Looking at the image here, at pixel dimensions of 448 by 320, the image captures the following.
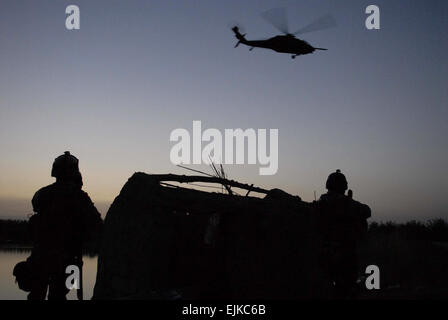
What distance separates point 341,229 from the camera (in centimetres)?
716

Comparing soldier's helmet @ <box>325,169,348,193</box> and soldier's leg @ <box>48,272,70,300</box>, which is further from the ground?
soldier's helmet @ <box>325,169,348,193</box>

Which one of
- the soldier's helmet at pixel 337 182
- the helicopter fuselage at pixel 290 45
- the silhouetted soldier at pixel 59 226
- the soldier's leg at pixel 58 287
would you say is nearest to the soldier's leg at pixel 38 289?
the silhouetted soldier at pixel 59 226

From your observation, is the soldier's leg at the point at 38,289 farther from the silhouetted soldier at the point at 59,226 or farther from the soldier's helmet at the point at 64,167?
the soldier's helmet at the point at 64,167

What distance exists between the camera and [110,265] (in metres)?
7.55

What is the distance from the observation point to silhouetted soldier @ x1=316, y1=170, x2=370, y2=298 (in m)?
7.05

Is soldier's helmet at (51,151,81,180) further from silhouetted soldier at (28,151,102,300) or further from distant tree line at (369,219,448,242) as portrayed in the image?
distant tree line at (369,219,448,242)

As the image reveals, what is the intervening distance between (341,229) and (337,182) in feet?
2.35

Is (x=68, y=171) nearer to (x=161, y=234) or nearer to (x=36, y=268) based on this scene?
(x=36, y=268)

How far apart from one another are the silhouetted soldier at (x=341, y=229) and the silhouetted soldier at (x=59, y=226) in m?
3.39

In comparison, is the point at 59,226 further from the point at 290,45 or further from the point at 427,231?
the point at 427,231

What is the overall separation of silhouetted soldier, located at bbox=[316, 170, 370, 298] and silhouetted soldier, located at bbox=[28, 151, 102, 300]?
133 inches

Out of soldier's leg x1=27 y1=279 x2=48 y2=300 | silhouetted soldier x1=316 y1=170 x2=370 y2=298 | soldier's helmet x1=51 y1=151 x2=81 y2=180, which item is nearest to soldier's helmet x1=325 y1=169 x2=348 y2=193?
silhouetted soldier x1=316 y1=170 x2=370 y2=298

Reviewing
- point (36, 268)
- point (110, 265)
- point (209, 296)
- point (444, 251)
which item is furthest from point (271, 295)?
point (444, 251)

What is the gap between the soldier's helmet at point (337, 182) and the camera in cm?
729
